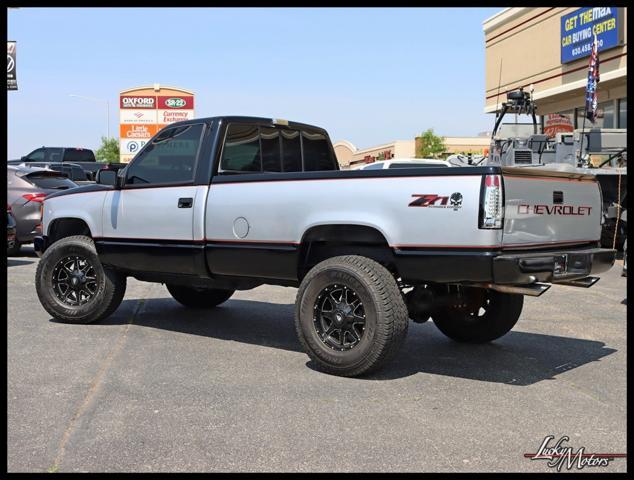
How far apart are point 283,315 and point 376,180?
3.24 metres

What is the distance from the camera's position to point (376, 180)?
5.56 m

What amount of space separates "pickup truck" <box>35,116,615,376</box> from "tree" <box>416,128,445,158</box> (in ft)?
162

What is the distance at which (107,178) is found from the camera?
7445 mm

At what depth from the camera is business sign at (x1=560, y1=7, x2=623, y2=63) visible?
87.0 feet

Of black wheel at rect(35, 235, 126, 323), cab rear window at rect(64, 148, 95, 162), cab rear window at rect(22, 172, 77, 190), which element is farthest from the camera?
cab rear window at rect(64, 148, 95, 162)

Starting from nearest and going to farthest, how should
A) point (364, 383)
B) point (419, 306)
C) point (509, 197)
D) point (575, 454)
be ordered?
point (575, 454) < point (509, 197) < point (364, 383) < point (419, 306)

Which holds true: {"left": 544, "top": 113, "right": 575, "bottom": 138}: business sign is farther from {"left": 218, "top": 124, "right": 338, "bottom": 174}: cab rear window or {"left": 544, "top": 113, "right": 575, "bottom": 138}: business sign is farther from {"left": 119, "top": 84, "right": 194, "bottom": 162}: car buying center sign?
{"left": 119, "top": 84, "right": 194, "bottom": 162}: car buying center sign

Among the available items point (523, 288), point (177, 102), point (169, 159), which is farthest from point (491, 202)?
point (177, 102)

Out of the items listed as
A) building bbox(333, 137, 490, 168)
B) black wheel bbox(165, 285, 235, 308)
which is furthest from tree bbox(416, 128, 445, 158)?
black wheel bbox(165, 285, 235, 308)

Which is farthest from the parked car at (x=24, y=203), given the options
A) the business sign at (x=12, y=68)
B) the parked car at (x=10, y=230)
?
the business sign at (x=12, y=68)

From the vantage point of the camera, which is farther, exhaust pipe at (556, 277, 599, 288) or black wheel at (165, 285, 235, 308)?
black wheel at (165, 285, 235, 308)

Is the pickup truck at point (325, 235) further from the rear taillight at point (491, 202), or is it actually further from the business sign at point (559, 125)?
the business sign at point (559, 125)
